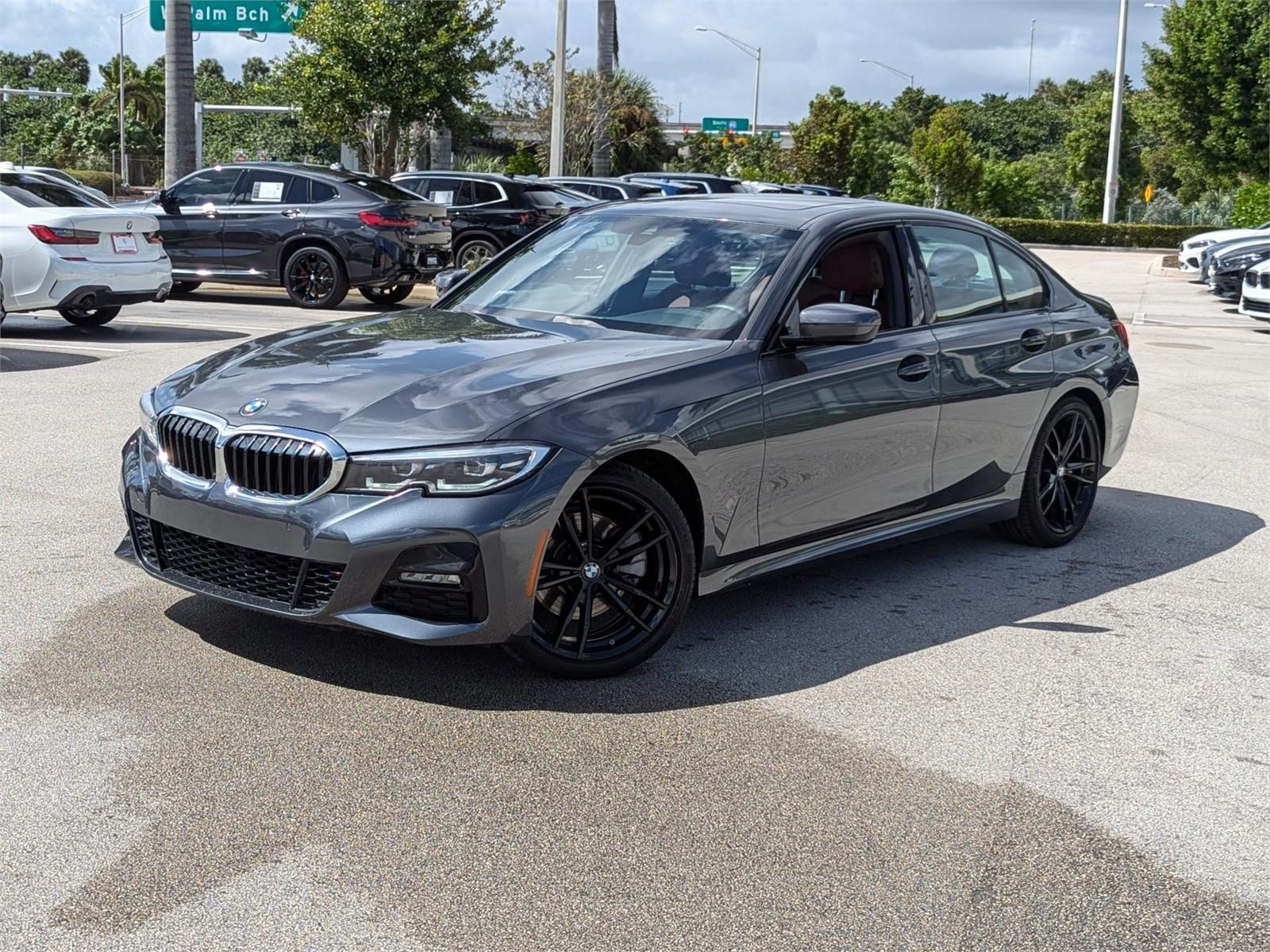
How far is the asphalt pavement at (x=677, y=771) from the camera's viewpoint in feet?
11.6

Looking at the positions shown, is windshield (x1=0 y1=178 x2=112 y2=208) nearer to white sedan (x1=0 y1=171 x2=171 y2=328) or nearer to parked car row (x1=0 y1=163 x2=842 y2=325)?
white sedan (x1=0 y1=171 x2=171 y2=328)

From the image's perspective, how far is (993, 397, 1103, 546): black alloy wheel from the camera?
283 inches

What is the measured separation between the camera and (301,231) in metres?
18.7

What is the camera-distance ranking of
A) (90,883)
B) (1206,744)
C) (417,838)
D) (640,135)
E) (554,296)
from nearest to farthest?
(90,883), (417,838), (1206,744), (554,296), (640,135)

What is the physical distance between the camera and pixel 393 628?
4660mm

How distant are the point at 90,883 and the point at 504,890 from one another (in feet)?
3.07

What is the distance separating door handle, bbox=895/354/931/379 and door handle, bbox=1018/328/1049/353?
0.83m

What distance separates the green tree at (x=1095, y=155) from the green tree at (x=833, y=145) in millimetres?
12521

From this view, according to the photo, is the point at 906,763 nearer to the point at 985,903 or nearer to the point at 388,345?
the point at 985,903

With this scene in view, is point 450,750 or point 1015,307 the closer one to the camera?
point 450,750

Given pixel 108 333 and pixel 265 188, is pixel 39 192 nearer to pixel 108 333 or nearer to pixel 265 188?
pixel 108 333

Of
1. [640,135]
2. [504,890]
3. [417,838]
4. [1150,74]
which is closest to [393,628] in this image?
[417,838]

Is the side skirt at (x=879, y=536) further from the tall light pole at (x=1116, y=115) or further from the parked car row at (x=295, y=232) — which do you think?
the tall light pole at (x=1116, y=115)

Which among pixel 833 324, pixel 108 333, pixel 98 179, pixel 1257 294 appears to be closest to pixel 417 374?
pixel 833 324
